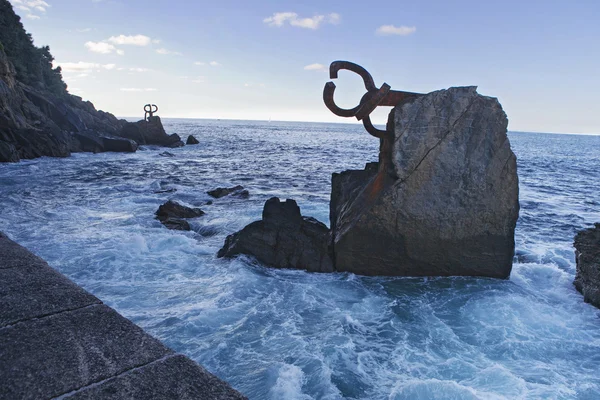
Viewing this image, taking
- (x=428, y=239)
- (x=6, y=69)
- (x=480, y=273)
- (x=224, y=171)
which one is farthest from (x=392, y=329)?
(x=6, y=69)

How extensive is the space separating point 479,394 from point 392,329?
1.28 m

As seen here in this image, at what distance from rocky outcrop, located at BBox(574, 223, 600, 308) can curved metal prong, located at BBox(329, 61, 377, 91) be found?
3.68 metres

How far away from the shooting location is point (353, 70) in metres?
5.52

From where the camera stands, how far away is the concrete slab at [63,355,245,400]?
68.5 inches

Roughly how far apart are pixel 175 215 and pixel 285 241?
3830 millimetres

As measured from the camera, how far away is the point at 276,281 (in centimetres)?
579

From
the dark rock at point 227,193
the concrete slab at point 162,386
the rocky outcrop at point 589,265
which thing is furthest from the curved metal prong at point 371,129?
the dark rock at point 227,193

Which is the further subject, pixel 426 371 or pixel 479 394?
pixel 426 371

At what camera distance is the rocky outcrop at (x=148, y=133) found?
33812 millimetres

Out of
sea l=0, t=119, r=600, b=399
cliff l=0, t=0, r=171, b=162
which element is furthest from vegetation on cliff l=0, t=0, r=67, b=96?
sea l=0, t=119, r=600, b=399

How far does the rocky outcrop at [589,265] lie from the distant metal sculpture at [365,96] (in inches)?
128

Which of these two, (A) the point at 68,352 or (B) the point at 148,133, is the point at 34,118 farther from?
(A) the point at 68,352

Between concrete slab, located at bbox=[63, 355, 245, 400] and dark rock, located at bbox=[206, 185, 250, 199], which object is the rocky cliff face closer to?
dark rock, located at bbox=[206, 185, 250, 199]

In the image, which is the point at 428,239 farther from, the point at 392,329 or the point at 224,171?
the point at 224,171
